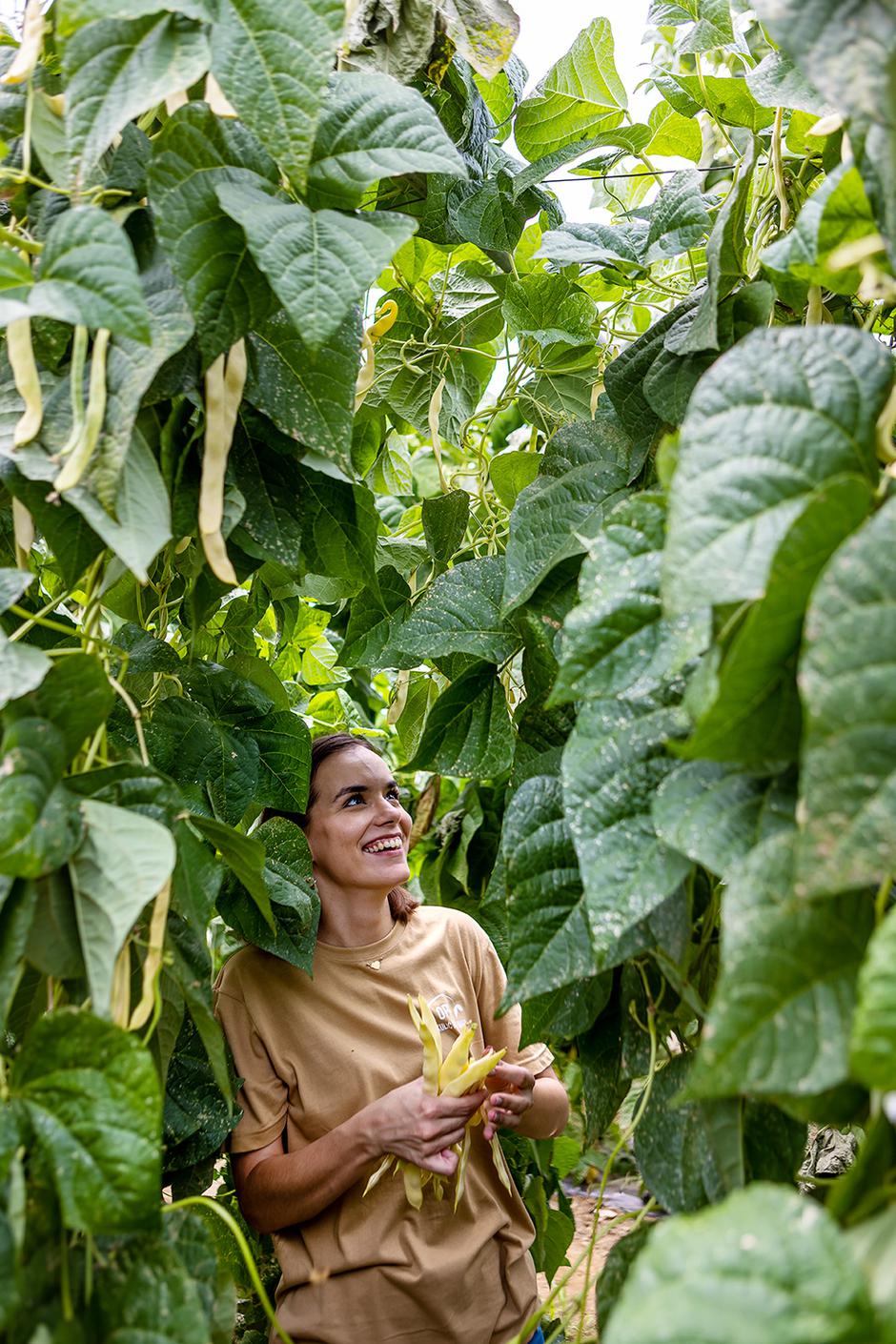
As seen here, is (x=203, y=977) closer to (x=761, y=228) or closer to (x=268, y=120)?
(x=268, y=120)

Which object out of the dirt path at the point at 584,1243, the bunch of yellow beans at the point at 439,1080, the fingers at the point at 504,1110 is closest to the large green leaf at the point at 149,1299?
the bunch of yellow beans at the point at 439,1080

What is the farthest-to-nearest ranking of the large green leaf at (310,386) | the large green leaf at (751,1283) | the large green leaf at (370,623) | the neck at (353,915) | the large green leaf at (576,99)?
the neck at (353,915) → the large green leaf at (370,623) → the large green leaf at (576,99) → the large green leaf at (310,386) → the large green leaf at (751,1283)

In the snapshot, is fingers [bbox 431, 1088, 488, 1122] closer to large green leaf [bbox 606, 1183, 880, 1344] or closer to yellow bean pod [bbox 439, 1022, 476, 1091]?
yellow bean pod [bbox 439, 1022, 476, 1091]

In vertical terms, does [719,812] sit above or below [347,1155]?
above

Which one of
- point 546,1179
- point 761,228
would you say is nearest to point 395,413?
point 761,228

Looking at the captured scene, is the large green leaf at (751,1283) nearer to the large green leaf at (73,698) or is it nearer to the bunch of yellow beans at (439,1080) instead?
the large green leaf at (73,698)

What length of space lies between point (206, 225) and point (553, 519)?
1.37ft

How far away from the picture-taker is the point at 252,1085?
1.52 m

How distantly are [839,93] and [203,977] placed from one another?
28.1 inches

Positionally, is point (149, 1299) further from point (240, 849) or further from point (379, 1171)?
point (379, 1171)

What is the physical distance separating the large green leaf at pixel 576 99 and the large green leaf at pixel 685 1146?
953 mm

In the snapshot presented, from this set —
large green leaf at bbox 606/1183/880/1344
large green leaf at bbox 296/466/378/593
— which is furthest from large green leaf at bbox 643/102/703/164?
large green leaf at bbox 606/1183/880/1344

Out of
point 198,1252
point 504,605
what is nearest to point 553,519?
point 504,605

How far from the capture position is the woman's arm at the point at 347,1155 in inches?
54.2
